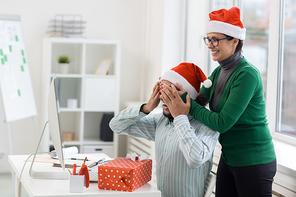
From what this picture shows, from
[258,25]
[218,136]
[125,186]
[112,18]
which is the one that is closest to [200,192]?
[218,136]

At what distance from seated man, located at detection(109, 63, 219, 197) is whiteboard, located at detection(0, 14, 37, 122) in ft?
6.02

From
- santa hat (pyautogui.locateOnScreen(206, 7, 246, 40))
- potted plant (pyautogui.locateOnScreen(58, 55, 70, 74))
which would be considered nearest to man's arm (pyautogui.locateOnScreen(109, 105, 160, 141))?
santa hat (pyautogui.locateOnScreen(206, 7, 246, 40))

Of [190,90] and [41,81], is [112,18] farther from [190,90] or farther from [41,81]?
[190,90]

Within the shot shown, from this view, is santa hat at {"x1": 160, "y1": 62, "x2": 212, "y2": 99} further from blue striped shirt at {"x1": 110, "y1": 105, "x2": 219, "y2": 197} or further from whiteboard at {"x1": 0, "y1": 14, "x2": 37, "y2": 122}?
whiteboard at {"x1": 0, "y1": 14, "x2": 37, "y2": 122}

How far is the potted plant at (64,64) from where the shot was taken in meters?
4.00

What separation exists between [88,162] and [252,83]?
1.01 metres

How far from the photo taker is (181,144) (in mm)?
1640

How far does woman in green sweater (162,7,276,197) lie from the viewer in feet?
5.32

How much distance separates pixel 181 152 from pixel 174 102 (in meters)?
0.25

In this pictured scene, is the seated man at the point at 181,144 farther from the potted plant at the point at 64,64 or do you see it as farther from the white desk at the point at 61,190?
the potted plant at the point at 64,64

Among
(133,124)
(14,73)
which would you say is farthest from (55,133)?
(14,73)

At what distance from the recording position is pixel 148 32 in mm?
4332

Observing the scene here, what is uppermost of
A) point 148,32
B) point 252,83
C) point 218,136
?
point 148,32

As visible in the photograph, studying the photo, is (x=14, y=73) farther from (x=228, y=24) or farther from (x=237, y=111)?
(x=237, y=111)
